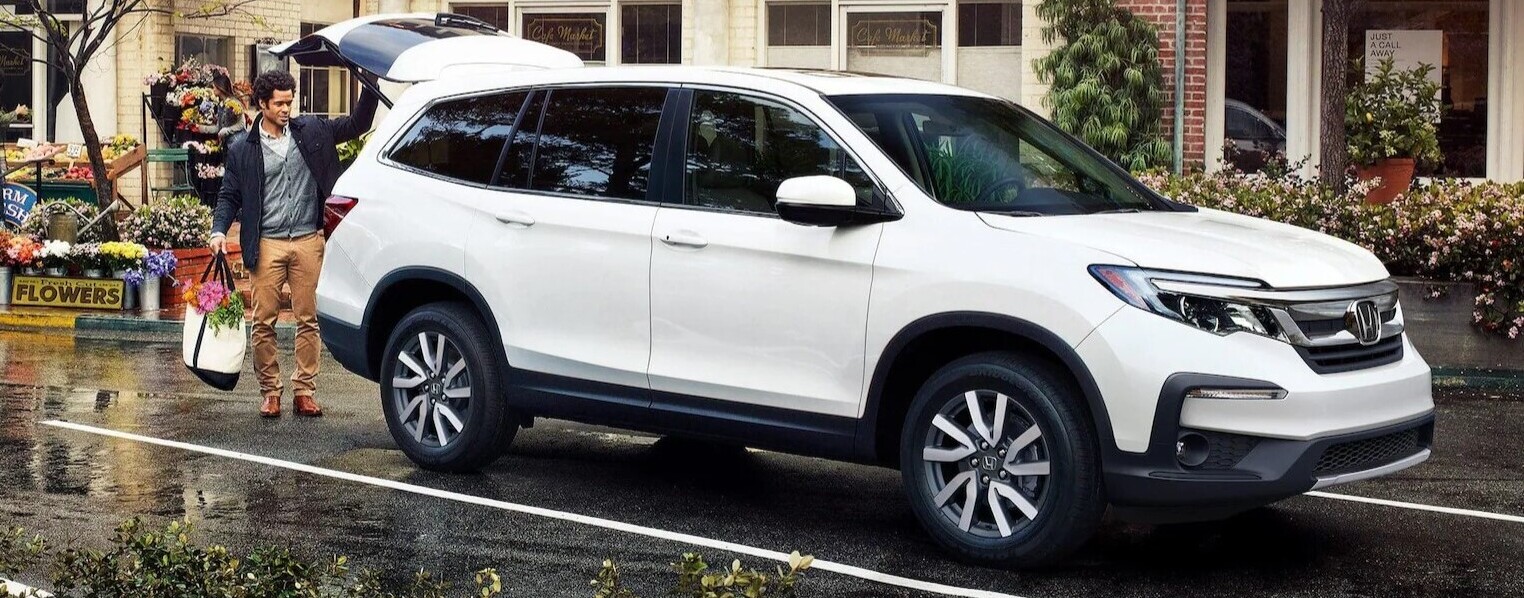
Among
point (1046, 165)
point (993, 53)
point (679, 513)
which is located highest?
point (993, 53)

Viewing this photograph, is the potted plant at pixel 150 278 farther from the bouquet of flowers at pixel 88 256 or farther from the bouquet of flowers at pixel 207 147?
the bouquet of flowers at pixel 207 147

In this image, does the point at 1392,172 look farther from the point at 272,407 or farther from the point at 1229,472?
the point at 1229,472

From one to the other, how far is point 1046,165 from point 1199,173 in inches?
291

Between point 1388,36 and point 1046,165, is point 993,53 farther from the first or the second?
point 1046,165

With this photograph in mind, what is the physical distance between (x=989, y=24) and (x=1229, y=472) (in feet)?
45.0

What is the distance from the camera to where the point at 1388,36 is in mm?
18078

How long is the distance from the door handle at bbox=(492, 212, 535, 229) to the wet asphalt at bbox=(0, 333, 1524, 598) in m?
1.10

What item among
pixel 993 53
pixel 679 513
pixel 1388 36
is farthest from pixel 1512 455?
pixel 993 53

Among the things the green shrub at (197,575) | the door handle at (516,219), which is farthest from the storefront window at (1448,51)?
the green shrub at (197,575)

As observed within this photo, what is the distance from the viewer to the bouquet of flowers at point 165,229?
16.6 meters

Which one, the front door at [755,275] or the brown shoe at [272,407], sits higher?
the front door at [755,275]

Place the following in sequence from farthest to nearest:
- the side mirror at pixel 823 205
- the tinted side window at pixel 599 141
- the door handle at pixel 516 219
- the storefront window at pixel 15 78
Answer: the storefront window at pixel 15 78 < the door handle at pixel 516 219 < the tinted side window at pixel 599 141 < the side mirror at pixel 823 205

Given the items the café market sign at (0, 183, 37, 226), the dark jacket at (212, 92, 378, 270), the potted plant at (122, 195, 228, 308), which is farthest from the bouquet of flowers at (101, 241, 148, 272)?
the dark jacket at (212, 92, 378, 270)

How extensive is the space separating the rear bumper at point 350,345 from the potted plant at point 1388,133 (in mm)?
10066
